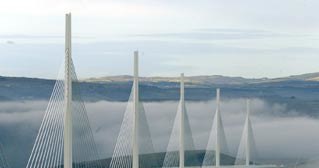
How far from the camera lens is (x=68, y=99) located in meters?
34.5

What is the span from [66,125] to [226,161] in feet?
146

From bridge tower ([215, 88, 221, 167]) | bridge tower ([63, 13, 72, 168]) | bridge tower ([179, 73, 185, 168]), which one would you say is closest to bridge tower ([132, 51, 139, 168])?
bridge tower ([179, 73, 185, 168])

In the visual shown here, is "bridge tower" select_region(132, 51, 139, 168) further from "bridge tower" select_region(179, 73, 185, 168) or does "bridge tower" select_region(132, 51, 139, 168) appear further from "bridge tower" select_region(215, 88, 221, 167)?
"bridge tower" select_region(215, 88, 221, 167)

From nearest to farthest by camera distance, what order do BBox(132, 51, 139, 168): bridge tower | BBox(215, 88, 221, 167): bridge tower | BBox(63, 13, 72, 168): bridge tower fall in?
BBox(63, 13, 72, 168): bridge tower → BBox(132, 51, 139, 168): bridge tower → BBox(215, 88, 221, 167): bridge tower

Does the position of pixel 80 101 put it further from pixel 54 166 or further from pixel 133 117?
pixel 133 117

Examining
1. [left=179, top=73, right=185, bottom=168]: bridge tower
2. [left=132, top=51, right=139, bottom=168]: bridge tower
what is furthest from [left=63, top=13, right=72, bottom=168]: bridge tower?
[left=179, top=73, right=185, bottom=168]: bridge tower

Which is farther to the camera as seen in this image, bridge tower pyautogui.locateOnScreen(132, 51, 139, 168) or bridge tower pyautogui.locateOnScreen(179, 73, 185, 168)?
bridge tower pyautogui.locateOnScreen(179, 73, 185, 168)

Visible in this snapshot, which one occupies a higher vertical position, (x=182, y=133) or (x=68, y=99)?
(x=68, y=99)

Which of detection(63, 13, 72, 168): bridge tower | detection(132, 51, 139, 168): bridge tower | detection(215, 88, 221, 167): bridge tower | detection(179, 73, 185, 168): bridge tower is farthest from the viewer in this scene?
detection(215, 88, 221, 167): bridge tower

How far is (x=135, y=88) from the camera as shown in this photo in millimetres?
44688

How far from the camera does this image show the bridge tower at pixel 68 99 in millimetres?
34188

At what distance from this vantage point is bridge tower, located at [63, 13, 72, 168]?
34188mm

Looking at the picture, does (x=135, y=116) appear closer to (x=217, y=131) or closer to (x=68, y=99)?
(x=68, y=99)

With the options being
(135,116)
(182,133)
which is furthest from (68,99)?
(182,133)
